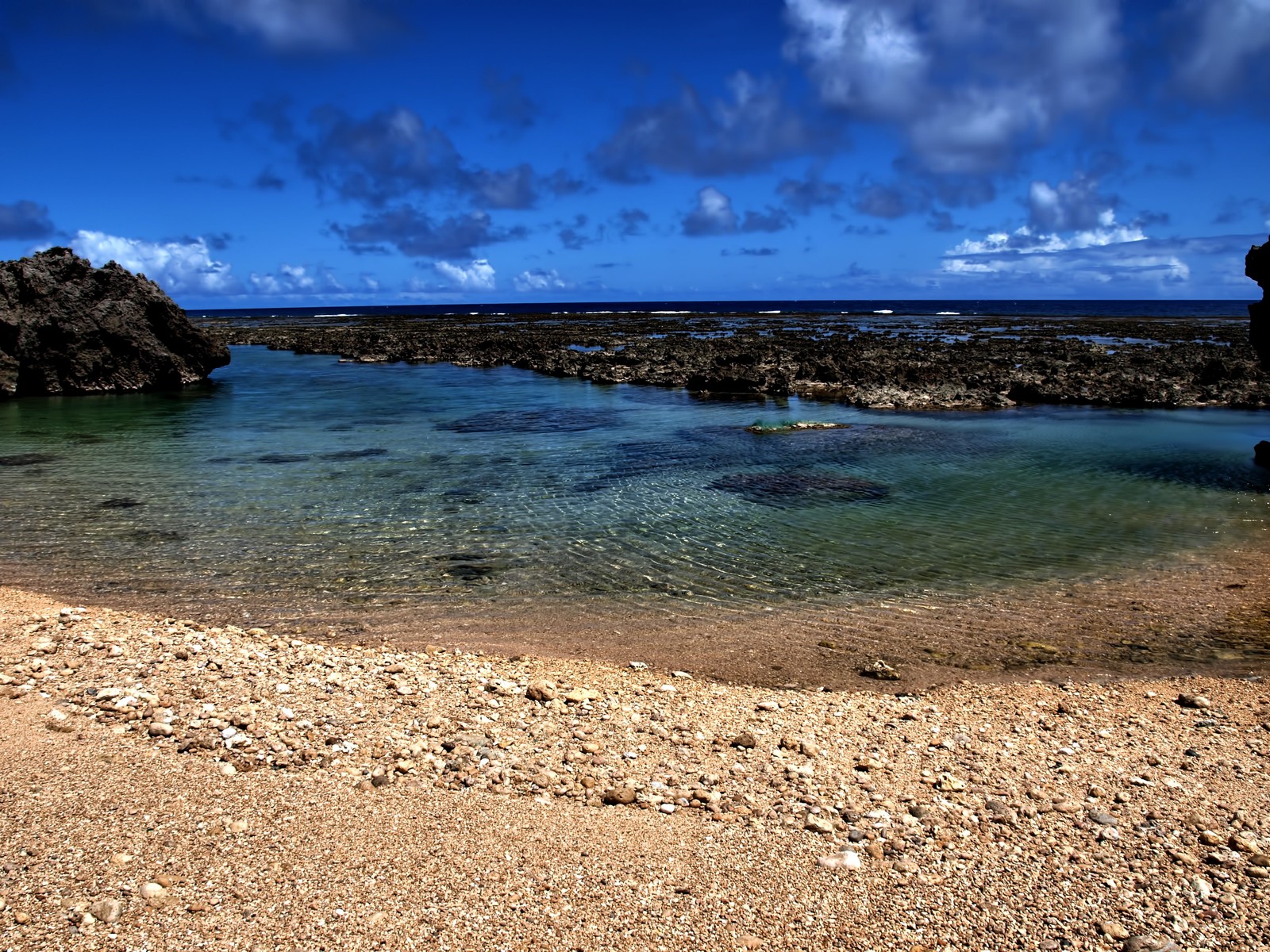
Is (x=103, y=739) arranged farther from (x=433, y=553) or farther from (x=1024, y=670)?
(x=1024, y=670)

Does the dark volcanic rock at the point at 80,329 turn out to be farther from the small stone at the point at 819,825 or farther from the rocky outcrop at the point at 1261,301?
the rocky outcrop at the point at 1261,301

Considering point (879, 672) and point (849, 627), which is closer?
point (879, 672)

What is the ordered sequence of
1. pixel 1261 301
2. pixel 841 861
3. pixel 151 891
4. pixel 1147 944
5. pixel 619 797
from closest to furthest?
pixel 1147 944 → pixel 151 891 → pixel 841 861 → pixel 619 797 → pixel 1261 301

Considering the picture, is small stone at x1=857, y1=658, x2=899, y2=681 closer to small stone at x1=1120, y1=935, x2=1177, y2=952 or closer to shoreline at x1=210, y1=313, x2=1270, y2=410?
small stone at x1=1120, y1=935, x2=1177, y2=952

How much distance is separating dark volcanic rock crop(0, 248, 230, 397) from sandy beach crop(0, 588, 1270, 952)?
3415cm

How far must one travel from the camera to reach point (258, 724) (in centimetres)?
665

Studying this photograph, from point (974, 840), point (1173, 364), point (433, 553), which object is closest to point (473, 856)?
point (974, 840)

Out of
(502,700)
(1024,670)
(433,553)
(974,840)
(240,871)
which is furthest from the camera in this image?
(433,553)

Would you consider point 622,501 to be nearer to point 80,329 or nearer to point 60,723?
point 60,723

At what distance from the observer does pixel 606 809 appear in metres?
5.68

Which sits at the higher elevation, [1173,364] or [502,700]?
[1173,364]

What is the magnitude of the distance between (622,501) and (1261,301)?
17.4m

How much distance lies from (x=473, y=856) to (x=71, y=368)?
131 feet

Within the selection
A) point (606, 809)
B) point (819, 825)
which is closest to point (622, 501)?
point (606, 809)
